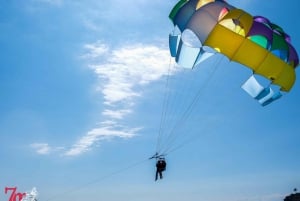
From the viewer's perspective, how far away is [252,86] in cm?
1839

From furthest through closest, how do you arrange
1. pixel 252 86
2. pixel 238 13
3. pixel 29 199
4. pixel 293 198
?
pixel 293 198 < pixel 29 199 < pixel 252 86 < pixel 238 13

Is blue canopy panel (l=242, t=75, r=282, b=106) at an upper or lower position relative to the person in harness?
upper

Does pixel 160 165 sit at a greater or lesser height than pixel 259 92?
lesser

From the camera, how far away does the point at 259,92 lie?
1822cm

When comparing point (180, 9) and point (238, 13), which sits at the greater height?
point (180, 9)

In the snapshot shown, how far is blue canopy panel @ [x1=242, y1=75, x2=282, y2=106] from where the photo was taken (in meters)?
18.2

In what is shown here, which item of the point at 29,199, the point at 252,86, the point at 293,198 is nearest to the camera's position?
the point at 252,86

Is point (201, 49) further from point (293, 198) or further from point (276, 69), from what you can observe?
point (293, 198)

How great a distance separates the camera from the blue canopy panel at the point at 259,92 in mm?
18188

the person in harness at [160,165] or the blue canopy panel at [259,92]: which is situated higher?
the blue canopy panel at [259,92]

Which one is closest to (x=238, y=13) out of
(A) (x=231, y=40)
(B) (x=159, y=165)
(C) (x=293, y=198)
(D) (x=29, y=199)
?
(A) (x=231, y=40)

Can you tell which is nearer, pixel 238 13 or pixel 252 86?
pixel 238 13

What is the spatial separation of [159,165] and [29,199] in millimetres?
8314

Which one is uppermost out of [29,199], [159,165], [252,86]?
[252,86]
